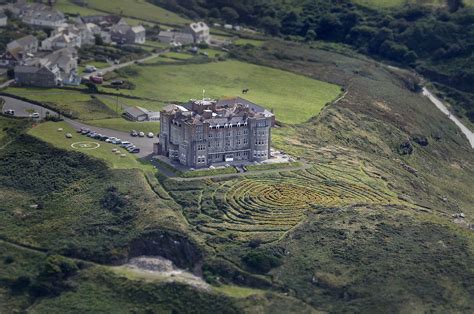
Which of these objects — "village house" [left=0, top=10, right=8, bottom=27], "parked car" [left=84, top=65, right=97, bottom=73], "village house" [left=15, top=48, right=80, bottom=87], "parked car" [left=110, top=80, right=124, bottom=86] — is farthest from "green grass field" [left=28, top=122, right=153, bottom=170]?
"village house" [left=0, top=10, right=8, bottom=27]

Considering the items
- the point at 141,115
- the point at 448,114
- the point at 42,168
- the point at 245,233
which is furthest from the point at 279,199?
the point at 448,114

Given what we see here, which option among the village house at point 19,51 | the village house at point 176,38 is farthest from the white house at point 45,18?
the village house at point 176,38

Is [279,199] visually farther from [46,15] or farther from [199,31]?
[46,15]

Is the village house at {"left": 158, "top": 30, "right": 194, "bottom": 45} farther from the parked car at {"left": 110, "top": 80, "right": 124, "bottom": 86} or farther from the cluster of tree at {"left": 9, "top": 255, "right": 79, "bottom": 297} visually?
the cluster of tree at {"left": 9, "top": 255, "right": 79, "bottom": 297}

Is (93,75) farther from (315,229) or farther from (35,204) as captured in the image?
(315,229)

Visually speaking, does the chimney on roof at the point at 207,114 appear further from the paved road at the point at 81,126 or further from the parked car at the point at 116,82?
the parked car at the point at 116,82
